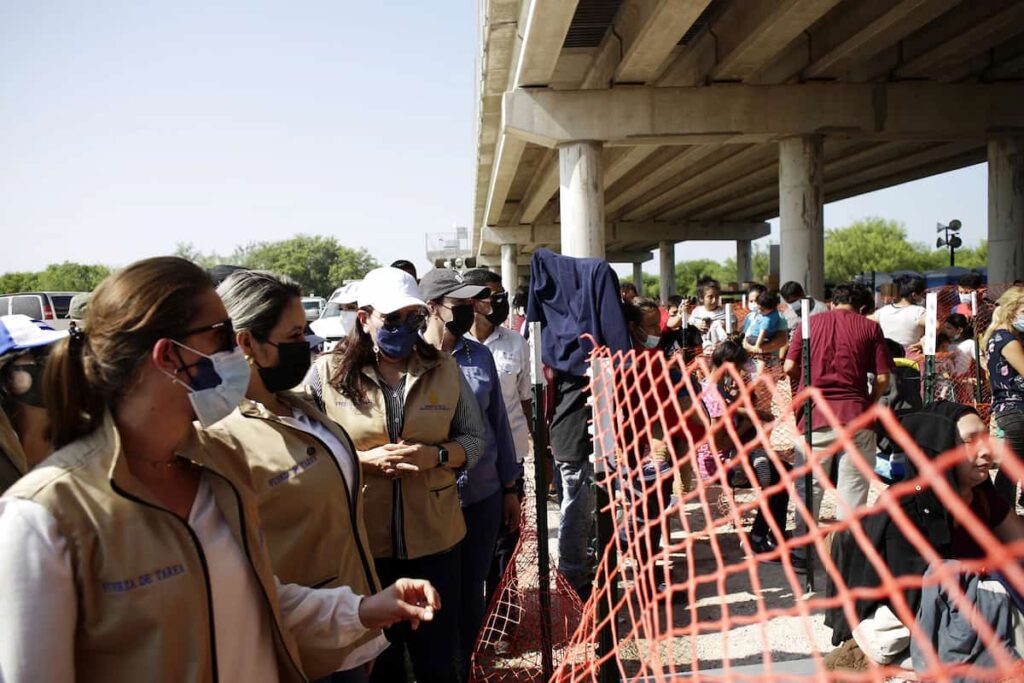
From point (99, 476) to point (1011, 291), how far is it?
6124 mm

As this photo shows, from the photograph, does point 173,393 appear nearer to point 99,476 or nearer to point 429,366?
point 99,476

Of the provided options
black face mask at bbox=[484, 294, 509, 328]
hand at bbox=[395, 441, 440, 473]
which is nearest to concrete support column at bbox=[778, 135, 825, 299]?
black face mask at bbox=[484, 294, 509, 328]

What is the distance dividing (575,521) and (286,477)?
2764mm

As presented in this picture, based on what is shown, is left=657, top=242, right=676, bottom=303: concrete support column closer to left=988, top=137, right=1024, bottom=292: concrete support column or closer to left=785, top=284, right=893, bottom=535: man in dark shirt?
→ left=988, top=137, right=1024, bottom=292: concrete support column

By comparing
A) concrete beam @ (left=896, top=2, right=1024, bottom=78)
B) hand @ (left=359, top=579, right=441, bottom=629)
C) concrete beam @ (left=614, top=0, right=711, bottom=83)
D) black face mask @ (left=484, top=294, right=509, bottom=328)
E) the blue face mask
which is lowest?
hand @ (left=359, top=579, right=441, bottom=629)

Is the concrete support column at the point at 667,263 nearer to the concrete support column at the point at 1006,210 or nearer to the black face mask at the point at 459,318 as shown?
the concrete support column at the point at 1006,210

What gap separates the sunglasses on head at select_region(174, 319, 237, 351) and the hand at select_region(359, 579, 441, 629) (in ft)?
2.39

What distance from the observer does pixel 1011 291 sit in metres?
5.78

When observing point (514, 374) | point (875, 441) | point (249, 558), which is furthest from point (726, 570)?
point (875, 441)

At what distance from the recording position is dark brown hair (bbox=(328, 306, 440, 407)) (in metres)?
3.16

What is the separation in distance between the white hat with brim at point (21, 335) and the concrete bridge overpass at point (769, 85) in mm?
8395

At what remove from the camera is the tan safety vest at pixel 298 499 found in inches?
91.0

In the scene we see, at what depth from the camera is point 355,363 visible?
318 centimetres

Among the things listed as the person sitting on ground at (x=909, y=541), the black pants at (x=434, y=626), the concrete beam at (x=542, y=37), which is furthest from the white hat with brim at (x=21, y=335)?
the concrete beam at (x=542, y=37)
